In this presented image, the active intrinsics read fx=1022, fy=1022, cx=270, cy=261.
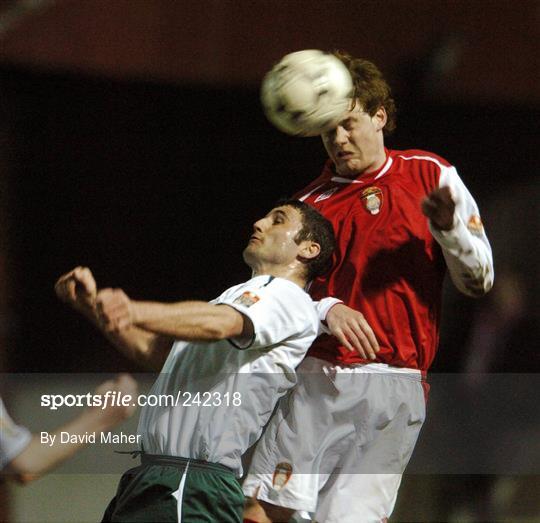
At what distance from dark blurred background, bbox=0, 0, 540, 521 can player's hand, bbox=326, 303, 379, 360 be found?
728mm

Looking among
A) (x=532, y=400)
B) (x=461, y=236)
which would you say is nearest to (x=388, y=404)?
(x=461, y=236)

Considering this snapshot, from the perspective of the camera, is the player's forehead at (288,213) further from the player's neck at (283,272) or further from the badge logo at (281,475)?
the badge logo at (281,475)

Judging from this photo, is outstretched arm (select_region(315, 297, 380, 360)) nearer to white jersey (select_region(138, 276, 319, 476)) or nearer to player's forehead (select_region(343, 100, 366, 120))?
white jersey (select_region(138, 276, 319, 476))

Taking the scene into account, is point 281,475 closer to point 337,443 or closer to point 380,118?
point 337,443

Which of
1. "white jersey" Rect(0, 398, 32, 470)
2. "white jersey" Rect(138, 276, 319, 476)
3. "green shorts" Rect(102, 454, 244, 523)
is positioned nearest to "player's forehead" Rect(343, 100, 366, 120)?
"white jersey" Rect(138, 276, 319, 476)

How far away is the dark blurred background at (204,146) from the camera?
354 centimetres

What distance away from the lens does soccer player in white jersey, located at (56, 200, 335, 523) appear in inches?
100

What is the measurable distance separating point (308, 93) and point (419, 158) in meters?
0.41

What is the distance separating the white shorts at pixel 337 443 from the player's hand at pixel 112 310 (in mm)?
733

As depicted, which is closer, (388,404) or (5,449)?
(5,449)

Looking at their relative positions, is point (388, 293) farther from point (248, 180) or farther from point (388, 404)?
point (248, 180)

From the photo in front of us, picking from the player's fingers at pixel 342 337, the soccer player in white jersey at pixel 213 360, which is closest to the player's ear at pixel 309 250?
the soccer player in white jersey at pixel 213 360

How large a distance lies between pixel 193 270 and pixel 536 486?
149cm

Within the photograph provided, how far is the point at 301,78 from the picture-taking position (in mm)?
2971
